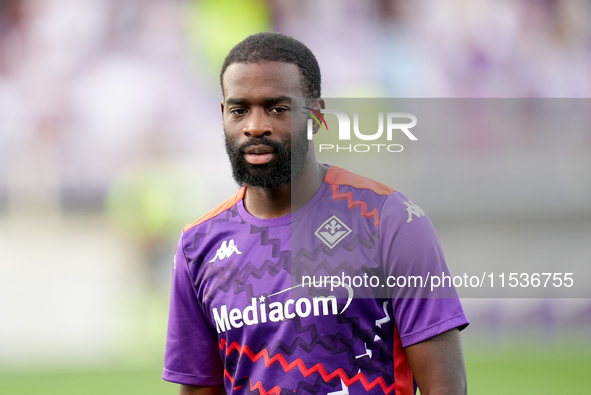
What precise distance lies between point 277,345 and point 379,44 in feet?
23.5

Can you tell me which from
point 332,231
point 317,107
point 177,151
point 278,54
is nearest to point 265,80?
point 278,54

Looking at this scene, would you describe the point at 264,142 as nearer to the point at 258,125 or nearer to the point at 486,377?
the point at 258,125

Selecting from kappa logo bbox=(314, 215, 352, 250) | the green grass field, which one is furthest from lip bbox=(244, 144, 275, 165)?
the green grass field

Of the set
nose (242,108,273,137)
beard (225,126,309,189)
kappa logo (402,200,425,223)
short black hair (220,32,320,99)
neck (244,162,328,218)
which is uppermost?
short black hair (220,32,320,99)

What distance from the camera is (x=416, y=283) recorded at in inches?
72.1

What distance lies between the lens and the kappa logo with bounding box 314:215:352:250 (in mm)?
1992

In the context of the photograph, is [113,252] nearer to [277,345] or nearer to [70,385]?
[70,385]

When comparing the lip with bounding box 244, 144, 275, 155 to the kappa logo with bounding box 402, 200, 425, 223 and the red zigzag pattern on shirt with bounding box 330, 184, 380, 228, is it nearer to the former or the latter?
the red zigzag pattern on shirt with bounding box 330, 184, 380, 228

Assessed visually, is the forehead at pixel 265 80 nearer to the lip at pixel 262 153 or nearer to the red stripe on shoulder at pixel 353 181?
the lip at pixel 262 153

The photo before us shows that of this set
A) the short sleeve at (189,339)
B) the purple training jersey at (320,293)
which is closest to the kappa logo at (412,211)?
the purple training jersey at (320,293)

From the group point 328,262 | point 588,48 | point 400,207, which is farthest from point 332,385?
point 588,48

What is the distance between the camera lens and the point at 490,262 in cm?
599

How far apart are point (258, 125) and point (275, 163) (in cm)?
12

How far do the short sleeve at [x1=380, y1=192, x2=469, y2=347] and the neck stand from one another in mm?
298
